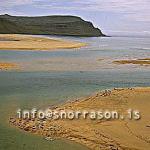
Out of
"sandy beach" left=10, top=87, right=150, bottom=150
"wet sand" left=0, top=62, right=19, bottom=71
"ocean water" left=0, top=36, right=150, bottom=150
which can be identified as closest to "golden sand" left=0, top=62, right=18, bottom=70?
"wet sand" left=0, top=62, right=19, bottom=71

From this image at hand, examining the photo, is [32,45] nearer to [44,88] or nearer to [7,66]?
[7,66]

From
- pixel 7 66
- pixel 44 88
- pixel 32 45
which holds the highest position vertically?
pixel 32 45

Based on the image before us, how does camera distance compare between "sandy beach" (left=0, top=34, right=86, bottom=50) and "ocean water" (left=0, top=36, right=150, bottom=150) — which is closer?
"ocean water" (left=0, top=36, right=150, bottom=150)

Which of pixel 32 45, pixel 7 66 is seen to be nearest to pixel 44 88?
pixel 7 66

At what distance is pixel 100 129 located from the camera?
14203mm

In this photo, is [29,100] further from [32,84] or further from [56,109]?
[32,84]

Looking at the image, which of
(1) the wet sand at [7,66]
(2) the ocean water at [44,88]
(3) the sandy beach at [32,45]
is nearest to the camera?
(2) the ocean water at [44,88]

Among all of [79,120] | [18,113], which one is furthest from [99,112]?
[18,113]

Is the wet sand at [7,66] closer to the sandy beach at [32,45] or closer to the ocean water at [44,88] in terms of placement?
the ocean water at [44,88]

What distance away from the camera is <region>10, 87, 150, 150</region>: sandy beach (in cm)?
1282

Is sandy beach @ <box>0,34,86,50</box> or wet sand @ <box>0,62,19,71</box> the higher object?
sandy beach @ <box>0,34,86,50</box>

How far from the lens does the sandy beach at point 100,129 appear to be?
12.8 meters

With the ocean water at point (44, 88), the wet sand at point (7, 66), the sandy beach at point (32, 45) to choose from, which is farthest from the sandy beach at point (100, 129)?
the sandy beach at point (32, 45)

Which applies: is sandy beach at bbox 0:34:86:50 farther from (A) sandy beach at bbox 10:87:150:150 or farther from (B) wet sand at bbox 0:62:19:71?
(A) sandy beach at bbox 10:87:150:150
